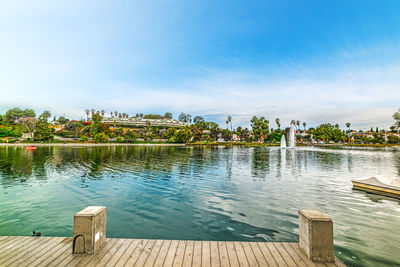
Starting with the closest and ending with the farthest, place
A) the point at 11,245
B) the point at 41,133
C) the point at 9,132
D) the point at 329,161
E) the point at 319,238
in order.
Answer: the point at 319,238 → the point at 11,245 → the point at 329,161 → the point at 41,133 → the point at 9,132

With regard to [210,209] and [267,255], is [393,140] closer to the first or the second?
[210,209]

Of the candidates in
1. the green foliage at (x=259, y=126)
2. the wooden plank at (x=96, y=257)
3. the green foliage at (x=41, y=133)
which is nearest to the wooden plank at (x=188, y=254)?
the wooden plank at (x=96, y=257)

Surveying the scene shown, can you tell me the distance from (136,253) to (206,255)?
2.01 meters

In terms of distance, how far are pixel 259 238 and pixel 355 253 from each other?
11.3ft

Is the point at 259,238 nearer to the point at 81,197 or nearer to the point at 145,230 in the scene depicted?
the point at 145,230

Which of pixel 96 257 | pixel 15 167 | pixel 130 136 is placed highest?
pixel 130 136

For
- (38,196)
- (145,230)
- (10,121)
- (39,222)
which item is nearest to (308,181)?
(145,230)

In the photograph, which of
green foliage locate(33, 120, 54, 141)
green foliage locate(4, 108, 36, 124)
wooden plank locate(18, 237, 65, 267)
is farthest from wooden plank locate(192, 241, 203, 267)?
green foliage locate(4, 108, 36, 124)

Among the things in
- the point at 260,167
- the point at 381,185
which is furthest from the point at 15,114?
the point at 381,185

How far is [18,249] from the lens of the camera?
5941mm

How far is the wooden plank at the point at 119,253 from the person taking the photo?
5.21 metres

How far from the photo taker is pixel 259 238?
8445 mm

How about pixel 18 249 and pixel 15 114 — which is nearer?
pixel 18 249

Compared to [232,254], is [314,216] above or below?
above
